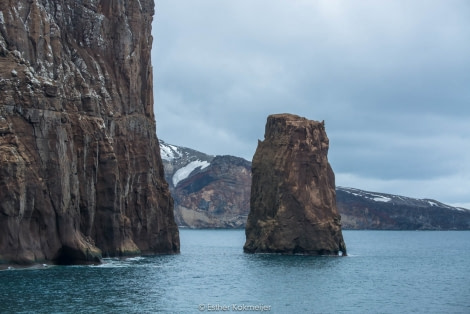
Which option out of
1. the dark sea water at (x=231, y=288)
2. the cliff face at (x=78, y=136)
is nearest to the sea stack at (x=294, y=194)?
the dark sea water at (x=231, y=288)

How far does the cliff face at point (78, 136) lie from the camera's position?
87.6 meters

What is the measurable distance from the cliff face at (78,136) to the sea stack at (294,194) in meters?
15.9

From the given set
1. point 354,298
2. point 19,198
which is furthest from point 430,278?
point 19,198

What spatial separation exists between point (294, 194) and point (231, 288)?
51912mm

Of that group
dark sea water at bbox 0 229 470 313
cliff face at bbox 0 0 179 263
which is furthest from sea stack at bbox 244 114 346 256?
cliff face at bbox 0 0 179 263

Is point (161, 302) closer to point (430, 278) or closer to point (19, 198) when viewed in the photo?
point (19, 198)

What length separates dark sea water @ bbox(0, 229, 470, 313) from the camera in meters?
66.8

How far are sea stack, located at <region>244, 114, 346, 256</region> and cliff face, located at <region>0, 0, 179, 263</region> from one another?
15.9 m

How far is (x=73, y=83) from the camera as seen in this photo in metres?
104

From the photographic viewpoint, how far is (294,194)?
133 metres

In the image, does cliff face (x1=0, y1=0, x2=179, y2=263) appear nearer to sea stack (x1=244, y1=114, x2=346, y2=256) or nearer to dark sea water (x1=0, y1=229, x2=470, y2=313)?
dark sea water (x1=0, y1=229, x2=470, y2=313)

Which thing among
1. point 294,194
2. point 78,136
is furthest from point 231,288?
point 294,194

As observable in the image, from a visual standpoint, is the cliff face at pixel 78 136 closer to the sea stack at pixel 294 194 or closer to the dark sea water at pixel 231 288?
the dark sea water at pixel 231 288

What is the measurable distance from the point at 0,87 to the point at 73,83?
55.9 ft
